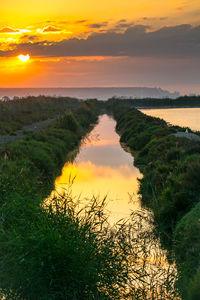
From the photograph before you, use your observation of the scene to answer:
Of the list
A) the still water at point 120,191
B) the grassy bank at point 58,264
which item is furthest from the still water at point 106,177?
the grassy bank at point 58,264

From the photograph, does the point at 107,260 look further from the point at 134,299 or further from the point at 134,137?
the point at 134,137

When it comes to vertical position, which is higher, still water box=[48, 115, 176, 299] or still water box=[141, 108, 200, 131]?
still water box=[141, 108, 200, 131]

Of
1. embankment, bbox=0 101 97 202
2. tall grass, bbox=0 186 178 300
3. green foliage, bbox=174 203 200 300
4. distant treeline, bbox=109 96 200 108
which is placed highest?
distant treeline, bbox=109 96 200 108

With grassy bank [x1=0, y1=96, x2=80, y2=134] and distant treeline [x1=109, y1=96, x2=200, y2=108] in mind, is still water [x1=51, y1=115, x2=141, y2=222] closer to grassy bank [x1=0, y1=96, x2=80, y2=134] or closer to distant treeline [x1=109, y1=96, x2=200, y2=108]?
grassy bank [x1=0, y1=96, x2=80, y2=134]

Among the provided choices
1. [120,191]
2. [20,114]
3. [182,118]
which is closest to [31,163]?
[120,191]

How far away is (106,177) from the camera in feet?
65.5

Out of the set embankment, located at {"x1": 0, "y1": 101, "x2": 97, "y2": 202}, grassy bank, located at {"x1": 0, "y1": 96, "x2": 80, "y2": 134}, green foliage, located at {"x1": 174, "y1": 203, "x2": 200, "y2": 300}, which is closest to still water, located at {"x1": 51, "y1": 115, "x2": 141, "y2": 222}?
embankment, located at {"x1": 0, "y1": 101, "x2": 97, "y2": 202}

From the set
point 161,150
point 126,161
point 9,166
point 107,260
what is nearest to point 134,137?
point 126,161

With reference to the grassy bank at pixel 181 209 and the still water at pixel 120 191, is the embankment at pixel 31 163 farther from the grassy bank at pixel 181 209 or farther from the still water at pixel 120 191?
the grassy bank at pixel 181 209

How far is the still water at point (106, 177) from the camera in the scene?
14.6m

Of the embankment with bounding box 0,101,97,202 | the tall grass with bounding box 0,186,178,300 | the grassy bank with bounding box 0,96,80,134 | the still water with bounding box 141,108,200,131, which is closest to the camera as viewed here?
the tall grass with bounding box 0,186,178,300

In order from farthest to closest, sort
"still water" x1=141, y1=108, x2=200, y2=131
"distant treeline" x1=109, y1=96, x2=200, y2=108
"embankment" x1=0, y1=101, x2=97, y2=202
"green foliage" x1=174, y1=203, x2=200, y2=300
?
"distant treeline" x1=109, y1=96, x2=200, y2=108
"still water" x1=141, y1=108, x2=200, y2=131
"embankment" x1=0, y1=101, x2=97, y2=202
"green foliage" x1=174, y1=203, x2=200, y2=300

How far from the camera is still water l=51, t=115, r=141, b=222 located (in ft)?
47.8

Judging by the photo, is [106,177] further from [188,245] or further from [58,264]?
[58,264]
